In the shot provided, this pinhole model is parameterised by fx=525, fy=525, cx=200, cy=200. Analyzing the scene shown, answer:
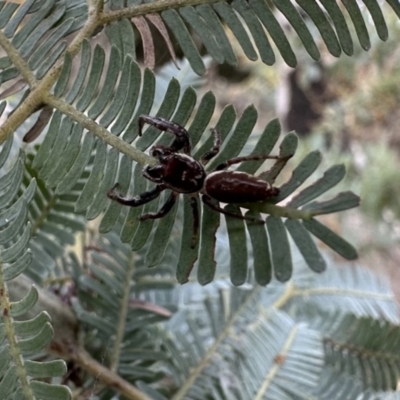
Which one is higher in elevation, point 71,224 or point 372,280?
point 372,280

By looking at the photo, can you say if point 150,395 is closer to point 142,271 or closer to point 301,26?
point 142,271

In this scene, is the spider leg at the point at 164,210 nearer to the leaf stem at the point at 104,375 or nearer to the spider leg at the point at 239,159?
the spider leg at the point at 239,159

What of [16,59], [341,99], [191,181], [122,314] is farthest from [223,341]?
[341,99]

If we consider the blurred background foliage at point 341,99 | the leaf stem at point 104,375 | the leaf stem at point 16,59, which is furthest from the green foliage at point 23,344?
the blurred background foliage at point 341,99

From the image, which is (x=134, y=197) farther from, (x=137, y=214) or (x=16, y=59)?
(x=16, y=59)

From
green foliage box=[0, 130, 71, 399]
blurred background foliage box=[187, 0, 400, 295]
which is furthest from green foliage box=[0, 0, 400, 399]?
blurred background foliage box=[187, 0, 400, 295]

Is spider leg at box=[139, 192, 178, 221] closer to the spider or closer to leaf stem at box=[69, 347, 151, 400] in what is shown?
the spider

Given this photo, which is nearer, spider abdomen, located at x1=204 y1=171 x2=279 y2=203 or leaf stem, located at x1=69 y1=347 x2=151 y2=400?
spider abdomen, located at x1=204 y1=171 x2=279 y2=203

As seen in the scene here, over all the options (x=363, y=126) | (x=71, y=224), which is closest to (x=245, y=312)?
(x=71, y=224)
